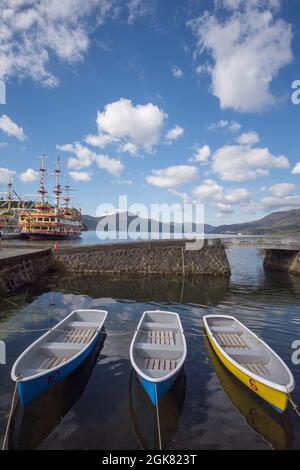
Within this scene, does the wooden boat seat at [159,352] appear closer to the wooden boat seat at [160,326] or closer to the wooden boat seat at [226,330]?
the wooden boat seat at [160,326]

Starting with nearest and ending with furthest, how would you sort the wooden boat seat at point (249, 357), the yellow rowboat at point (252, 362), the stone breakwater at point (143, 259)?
the yellow rowboat at point (252, 362) < the wooden boat seat at point (249, 357) < the stone breakwater at point (143, 259)

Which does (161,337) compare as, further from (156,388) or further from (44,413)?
(44,413)

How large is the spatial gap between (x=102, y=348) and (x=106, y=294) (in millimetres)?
9635

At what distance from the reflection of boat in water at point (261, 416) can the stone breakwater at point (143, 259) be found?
67.7ft

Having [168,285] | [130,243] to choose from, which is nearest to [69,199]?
[130,243]

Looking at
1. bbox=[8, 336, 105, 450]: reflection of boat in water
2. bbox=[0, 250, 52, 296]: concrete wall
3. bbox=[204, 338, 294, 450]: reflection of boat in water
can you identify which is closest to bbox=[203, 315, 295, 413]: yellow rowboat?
bbox=[204, 338, 294, 450]: reflection of boat in water

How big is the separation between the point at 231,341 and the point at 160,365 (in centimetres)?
421

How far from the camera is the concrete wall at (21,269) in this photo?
19.2m

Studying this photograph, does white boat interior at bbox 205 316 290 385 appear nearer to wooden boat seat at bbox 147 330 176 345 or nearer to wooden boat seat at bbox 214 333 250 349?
wooden boat seat at bbox 214 333 250 349

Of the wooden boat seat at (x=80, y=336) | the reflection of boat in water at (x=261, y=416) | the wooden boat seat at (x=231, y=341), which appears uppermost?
the wooden boat seat at (x=80, y=336)

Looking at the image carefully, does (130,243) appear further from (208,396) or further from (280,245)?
(208,396)

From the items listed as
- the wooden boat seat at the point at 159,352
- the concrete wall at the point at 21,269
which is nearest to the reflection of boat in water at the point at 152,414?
the wooden boat seat at the point at 159,352

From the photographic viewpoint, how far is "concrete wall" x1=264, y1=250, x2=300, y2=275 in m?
33.2
